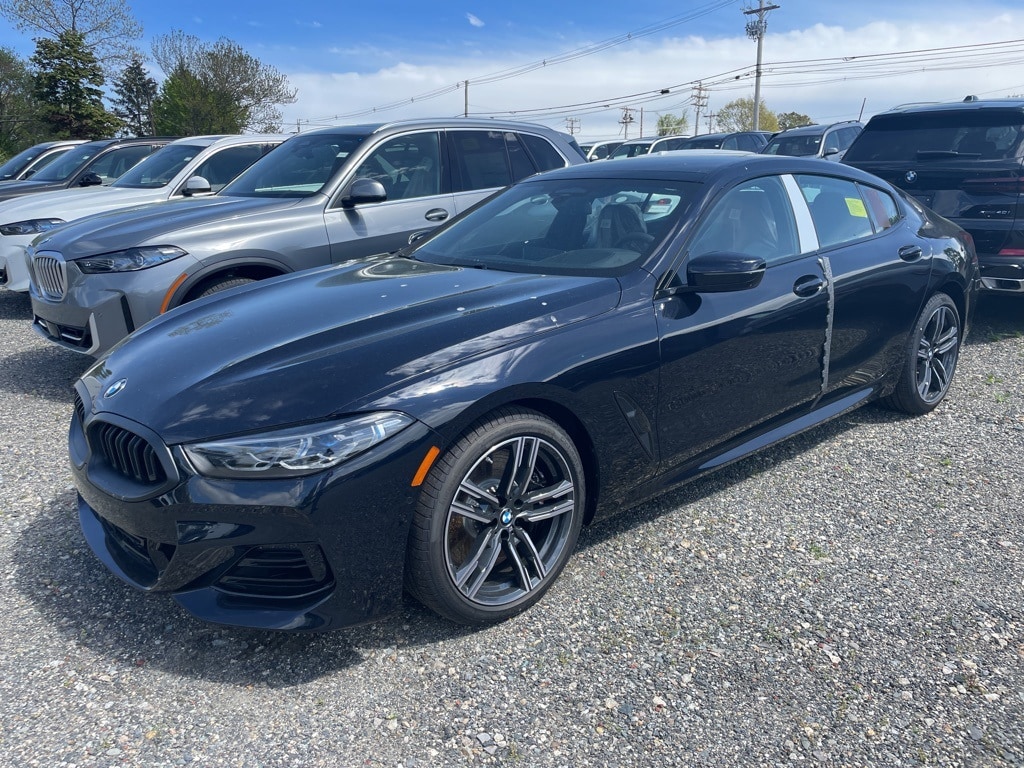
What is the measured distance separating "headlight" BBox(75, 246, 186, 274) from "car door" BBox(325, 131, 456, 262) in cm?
107

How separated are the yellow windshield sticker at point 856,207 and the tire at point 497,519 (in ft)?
7.92

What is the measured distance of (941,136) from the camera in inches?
267

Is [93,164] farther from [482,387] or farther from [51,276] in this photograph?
[482,387]

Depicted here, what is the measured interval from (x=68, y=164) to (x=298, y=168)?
268 inches

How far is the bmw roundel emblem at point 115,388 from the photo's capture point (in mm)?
2861

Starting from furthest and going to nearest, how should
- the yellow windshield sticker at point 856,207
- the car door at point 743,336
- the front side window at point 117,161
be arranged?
the front side window at point 117,161, the yellow windshield sticker at point 856,207, the car door at point 743,336

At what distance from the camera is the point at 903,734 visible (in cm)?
Result: 236

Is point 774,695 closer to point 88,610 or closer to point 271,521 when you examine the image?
point 271,521

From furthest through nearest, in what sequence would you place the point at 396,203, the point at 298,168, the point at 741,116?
the point at 741,116 < the point at 298,168 < the point at 396,203

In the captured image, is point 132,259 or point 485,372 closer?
point 485,372

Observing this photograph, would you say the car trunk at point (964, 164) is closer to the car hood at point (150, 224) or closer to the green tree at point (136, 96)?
the car hood at point (150, 224)

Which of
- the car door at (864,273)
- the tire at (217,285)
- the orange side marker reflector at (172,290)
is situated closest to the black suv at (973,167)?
the car door at (864,273)

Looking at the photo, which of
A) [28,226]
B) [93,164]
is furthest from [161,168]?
[93,164]

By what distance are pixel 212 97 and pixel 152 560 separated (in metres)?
44.5
